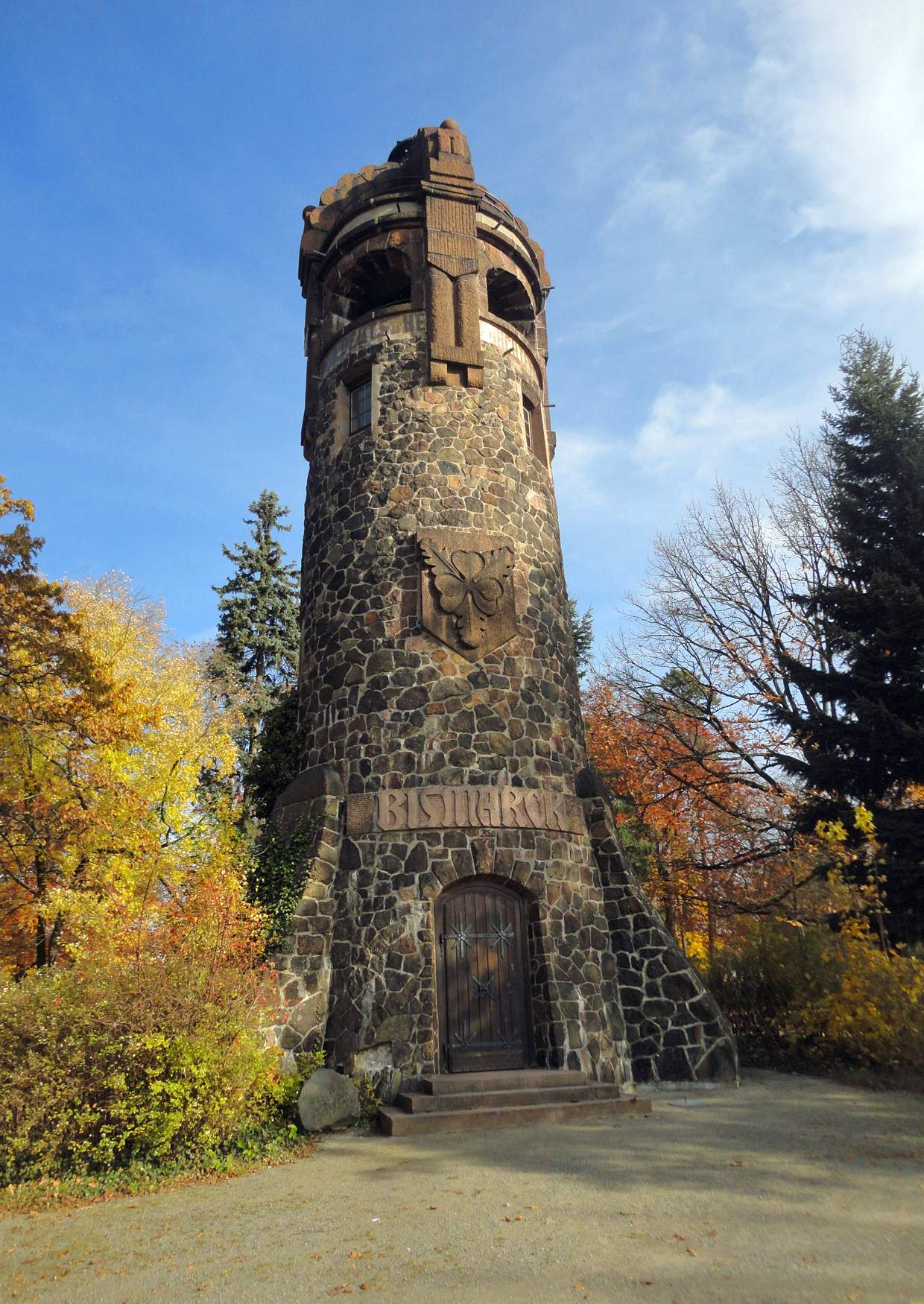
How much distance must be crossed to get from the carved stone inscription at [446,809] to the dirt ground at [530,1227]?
3760 millimetres

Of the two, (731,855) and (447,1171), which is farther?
(731,855)

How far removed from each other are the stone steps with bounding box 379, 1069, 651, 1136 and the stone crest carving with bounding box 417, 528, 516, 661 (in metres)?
5.48

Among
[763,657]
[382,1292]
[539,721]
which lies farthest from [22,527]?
[763,657]

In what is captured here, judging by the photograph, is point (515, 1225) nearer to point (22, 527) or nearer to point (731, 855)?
point (22, 527)

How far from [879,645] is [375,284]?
11665 millimetres

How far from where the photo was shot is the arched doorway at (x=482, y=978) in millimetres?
10094

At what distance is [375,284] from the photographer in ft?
49.5

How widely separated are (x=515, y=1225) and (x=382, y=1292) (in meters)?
1.31

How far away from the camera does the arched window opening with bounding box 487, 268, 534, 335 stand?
14867 millimetres

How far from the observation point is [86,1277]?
16.6ft

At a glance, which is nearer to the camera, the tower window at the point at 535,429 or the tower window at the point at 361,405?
the tower window at the point at 361,405

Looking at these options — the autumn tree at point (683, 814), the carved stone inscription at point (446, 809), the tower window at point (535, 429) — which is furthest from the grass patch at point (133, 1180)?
the autumn tree at point (683, 814)

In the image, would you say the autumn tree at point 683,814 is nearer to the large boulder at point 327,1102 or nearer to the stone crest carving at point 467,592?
the stone crest carving at point 467,592

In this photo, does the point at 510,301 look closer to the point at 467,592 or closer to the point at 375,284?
the point at 375,284
